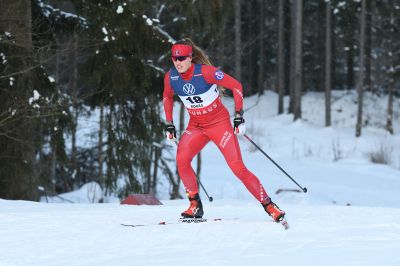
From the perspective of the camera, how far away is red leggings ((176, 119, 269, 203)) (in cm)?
621

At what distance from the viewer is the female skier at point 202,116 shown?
6.19 meters

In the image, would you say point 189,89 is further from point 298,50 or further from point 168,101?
point 298,50

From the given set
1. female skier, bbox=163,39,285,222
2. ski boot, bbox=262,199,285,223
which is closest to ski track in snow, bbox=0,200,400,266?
ski boot, bbox=262,199,285,223

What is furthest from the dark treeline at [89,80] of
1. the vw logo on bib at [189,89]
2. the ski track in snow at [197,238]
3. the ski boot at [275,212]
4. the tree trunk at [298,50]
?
the tree trunk at [298,50]

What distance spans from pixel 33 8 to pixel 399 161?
14854mm

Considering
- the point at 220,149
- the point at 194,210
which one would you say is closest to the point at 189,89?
the point at 220,149

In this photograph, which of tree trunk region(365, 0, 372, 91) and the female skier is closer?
the female skier

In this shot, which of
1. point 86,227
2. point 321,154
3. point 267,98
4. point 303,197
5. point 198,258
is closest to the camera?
point 198,258

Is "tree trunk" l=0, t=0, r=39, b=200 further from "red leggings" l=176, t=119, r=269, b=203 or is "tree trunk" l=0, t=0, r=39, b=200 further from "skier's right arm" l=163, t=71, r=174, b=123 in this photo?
"red leggings" l=176, t=119, r=269, b=203

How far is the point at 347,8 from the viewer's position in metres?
30.3

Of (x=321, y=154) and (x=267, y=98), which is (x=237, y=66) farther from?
(x=267, y=98)

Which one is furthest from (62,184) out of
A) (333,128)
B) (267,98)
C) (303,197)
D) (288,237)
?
(267,98)

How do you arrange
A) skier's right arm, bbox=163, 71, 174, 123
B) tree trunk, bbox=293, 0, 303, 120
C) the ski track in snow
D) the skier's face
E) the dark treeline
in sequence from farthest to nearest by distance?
tree trunk, bbox=293, 0, 303, 120 → the dark treeline → skier's right arm, bbox=163, 71, 174, 123 → the skier's face → the ski track in snow

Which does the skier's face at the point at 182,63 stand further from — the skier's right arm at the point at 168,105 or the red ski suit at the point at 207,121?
the skier's right arm at the point at 168,105
